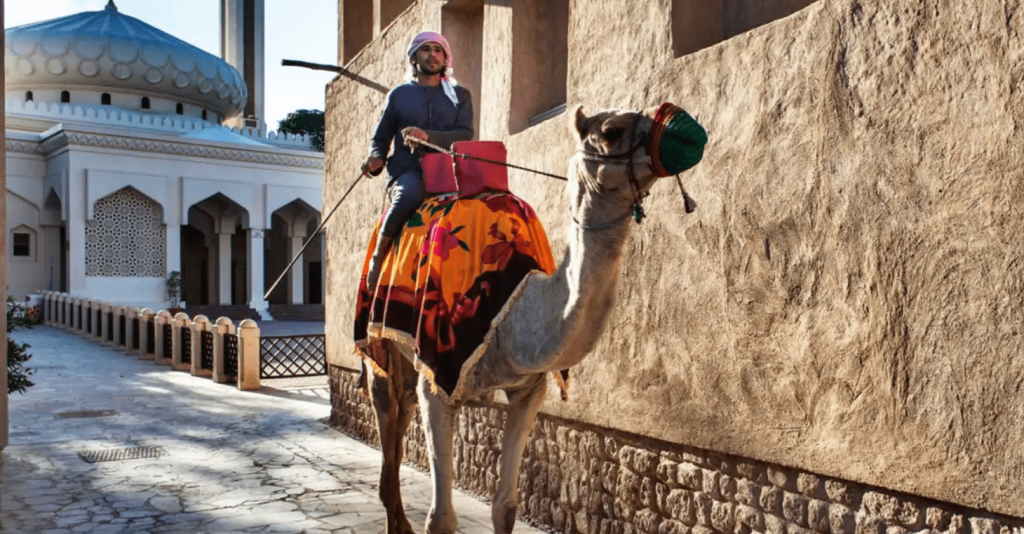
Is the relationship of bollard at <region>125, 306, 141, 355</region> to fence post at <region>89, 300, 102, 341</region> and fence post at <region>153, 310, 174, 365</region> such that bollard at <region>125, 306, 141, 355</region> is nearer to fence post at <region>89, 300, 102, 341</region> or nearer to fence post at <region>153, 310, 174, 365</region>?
fence post at <region>153, 310, 174, 365</region>

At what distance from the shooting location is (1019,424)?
278 centimetres

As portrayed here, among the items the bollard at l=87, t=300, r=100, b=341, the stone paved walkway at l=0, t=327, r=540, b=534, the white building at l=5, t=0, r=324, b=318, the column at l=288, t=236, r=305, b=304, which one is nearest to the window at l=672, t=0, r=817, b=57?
the stone paved walkway at l=0, t=327, r=540, b=534

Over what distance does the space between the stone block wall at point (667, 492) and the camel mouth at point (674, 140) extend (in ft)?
5.05

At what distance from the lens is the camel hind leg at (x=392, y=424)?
4.88 meters

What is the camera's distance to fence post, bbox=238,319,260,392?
12.7m

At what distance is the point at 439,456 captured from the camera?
3873mm

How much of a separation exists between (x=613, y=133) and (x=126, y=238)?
26.6 meters

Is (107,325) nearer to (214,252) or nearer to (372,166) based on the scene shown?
(214,252)

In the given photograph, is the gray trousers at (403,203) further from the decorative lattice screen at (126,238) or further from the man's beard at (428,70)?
the decorative lattice screen at (126,238)

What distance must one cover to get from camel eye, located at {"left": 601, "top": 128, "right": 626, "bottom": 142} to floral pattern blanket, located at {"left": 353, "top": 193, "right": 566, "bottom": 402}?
3.13 ft

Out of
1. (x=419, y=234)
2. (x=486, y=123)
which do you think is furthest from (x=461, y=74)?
(x=419, y=234)

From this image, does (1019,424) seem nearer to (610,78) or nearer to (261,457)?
(610,78)

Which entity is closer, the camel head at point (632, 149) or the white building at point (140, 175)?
the camel head at point (632, 149)

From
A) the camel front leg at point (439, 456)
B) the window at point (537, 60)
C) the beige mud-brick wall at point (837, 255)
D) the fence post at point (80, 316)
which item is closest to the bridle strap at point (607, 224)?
the beige mud-brick wall at point (837, 255)
